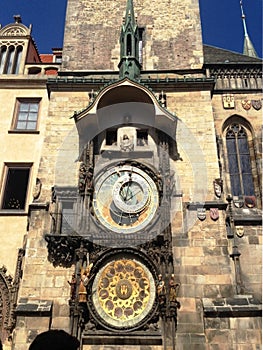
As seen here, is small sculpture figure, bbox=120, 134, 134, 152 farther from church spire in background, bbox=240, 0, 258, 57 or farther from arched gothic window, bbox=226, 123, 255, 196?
church spire in background, bbox=240, 0, 258, 57

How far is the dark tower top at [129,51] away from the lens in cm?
1189

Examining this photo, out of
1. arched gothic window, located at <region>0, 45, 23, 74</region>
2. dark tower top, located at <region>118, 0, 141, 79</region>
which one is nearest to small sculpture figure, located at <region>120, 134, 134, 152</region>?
dark tower top, located at <region>118, 0, 141, 79</region>

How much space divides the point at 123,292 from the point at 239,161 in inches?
221

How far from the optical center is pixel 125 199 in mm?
9672

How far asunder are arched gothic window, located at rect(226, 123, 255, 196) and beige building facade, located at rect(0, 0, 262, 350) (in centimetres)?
4

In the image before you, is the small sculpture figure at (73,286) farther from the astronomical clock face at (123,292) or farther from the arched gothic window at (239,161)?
the arched gothic window at (239,161)

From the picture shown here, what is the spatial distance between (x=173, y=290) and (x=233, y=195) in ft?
13.4

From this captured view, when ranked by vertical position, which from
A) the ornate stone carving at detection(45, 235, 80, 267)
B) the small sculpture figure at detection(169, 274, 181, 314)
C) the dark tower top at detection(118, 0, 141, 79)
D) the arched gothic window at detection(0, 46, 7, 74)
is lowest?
the small sculpture figure at detection(169, 274, 181, 314)

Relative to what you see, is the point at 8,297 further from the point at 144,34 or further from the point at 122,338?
the point at 144,34

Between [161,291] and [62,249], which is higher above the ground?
[62,249]

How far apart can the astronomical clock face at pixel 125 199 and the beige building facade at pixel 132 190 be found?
0.03 meters

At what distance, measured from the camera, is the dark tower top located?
11.9 meters

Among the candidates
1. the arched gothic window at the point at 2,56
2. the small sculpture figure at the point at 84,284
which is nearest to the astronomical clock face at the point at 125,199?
the small sculpture figure at the point at 84,284

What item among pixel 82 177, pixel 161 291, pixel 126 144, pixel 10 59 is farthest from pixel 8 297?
pixel 10 59
